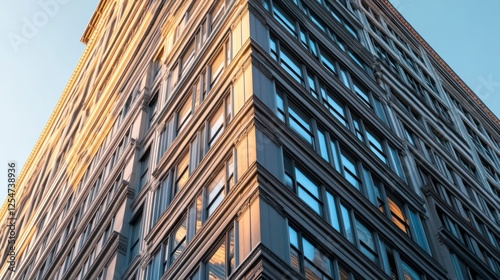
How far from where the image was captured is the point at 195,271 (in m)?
22.6

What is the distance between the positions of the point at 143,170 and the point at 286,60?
315 inches

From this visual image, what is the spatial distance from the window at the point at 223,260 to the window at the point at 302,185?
2834mm

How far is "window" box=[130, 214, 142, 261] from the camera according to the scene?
29166 mm

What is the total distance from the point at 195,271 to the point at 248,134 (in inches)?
179

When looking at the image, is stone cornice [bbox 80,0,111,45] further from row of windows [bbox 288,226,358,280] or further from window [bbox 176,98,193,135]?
row of windows [bbox 288,226,358,280]

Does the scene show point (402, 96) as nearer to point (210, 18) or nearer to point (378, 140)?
point (378, 140)

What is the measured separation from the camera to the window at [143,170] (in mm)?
32209

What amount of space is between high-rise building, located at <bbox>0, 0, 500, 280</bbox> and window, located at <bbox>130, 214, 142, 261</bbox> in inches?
4.1

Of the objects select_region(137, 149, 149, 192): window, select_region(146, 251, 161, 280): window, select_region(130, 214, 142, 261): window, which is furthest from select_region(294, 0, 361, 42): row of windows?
select_region(146, 251, 161, 280): window

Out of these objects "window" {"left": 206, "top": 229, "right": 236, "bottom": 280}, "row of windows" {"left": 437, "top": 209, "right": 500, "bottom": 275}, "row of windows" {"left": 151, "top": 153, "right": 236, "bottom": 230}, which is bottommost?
"window" {"left": 206, "top": 229, "right": 236, "bottom": 280}

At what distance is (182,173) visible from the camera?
28.2 meters

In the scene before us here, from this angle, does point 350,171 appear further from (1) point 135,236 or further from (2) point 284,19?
(2) point 284,19

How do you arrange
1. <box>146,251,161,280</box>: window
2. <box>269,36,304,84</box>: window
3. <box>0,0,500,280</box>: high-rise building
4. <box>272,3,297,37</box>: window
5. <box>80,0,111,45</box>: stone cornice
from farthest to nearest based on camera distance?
1. <box>80,0,111,45</box>: stone cornice
2. <box>272,3,297,37</box>: window
3. <box>269,36,304,84</box>: window
4. <box>146,251,161,280</box>: window
5. <box>0,0,500,280</box>: high-rise building

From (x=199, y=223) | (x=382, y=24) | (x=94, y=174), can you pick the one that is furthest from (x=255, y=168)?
(x=382, y=24)
